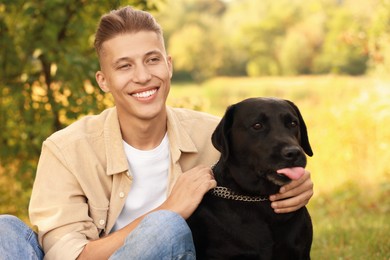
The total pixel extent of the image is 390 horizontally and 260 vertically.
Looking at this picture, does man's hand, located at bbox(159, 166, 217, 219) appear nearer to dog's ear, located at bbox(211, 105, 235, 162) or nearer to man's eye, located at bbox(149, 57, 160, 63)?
dog's ear, located at bbox(211, 105, 235, 162)

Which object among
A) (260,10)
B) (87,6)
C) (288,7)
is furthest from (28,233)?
(260,10)

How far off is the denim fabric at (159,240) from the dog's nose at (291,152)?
47 cm

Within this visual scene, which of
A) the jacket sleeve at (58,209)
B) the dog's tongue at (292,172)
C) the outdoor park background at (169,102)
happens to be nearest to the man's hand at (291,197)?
the dog's tongue at (292,172)

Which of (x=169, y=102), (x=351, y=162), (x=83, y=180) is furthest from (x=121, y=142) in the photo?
(x=351, y=162)

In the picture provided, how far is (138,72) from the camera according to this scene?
2.63 m

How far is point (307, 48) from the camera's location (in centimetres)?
3416

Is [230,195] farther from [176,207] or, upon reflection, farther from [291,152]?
[291,152]

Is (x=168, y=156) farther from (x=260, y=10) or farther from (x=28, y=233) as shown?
(x=260, y=10)

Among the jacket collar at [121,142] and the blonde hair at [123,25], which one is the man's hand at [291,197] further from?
the blonde hair at [123,25]

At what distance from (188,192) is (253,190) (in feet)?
0.89

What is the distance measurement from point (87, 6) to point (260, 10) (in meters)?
40.6

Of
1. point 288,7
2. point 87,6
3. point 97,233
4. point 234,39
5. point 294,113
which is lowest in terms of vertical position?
point 234,39

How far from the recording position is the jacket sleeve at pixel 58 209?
2482 mm

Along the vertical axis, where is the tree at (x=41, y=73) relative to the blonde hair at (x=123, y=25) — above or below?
below
